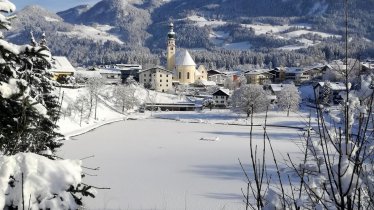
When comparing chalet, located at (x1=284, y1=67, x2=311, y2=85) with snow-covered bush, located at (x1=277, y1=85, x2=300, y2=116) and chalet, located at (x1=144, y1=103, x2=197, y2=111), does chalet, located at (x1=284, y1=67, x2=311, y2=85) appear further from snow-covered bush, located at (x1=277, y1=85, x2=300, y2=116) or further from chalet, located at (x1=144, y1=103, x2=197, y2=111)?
chalet, located at (x1=144, y1=103, x2=197, y2=111)

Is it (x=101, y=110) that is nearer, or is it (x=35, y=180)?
(x=35, y=180)

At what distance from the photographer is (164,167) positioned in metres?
18.4

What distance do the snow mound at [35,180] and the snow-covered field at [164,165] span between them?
82.4 inches

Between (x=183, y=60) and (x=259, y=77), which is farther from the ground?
(x=183, y=60)

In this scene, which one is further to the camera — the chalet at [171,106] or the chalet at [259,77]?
the chalet at [259,77]

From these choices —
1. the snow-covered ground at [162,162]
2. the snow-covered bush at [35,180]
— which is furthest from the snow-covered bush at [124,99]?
the snow-covered bush at [35,180]

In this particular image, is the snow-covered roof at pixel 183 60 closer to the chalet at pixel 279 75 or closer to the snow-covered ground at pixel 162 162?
the chalet at pixel 279 75

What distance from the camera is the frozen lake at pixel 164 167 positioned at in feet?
40.5

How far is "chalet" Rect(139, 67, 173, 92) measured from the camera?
2938 inches

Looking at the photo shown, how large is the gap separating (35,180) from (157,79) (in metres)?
72.6

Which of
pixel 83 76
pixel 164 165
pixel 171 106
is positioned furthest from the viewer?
pixel 83 76

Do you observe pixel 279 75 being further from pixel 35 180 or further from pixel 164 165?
pixel 35 180

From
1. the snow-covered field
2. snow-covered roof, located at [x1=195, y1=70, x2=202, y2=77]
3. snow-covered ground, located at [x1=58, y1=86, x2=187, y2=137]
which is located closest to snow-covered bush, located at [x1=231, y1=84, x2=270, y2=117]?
snow-covered ground, located at [x1=58, y1=86, x2=187, y2=137]

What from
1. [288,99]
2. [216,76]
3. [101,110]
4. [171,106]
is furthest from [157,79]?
[288,99]
